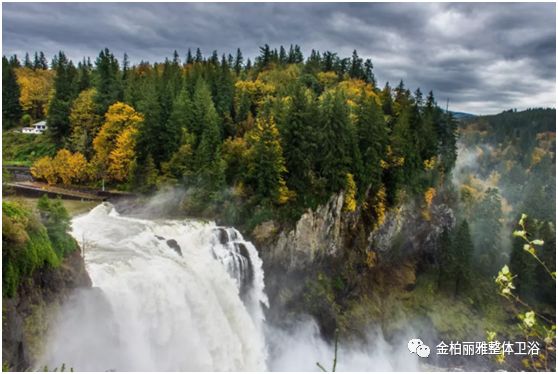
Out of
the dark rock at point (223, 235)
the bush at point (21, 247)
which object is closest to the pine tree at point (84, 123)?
the dark rock at point (223, 235)

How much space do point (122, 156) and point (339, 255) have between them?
67.4 feet

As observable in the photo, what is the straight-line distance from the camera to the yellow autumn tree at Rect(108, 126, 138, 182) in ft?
117

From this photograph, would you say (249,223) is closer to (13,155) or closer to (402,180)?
(402,180)

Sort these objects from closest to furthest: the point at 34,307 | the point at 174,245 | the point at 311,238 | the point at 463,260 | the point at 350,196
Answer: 1. the point at 34,307
2. the point at 174,245
3. the point at 311,238
4. the point at 350,196
5. the point at 463,260

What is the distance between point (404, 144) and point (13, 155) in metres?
37.1

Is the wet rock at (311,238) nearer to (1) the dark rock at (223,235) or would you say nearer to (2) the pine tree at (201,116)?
(1) the dark rock at (223,235)

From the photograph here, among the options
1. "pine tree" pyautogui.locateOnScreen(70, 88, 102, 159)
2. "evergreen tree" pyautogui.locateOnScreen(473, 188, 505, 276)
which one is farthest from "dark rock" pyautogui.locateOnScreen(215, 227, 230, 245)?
"evergreen tree" pyautogui.locateOnScreen(473, 188, 505, 276)

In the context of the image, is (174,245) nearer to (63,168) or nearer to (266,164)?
(266,164)

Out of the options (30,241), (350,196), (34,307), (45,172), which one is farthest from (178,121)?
(34,307)

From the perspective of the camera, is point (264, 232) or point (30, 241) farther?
point (264, 232)

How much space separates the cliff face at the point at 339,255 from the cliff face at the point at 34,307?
1647cm

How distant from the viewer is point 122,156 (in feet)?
117

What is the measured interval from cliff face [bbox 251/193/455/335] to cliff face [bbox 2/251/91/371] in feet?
54.0

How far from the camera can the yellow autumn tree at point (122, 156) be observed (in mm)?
35625
